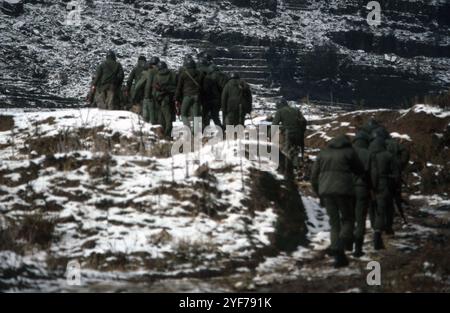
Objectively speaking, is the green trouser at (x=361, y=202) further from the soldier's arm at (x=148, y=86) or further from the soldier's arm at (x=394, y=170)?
the soldier's arm at (x=148, y=86)

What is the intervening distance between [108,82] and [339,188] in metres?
9.76

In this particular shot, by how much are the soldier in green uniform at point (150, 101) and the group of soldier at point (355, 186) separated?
239 inches

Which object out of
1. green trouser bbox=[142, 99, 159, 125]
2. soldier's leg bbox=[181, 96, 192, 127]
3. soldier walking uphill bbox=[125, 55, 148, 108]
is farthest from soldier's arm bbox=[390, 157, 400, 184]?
soldier walking uphill bbox=[125, 55, 148, 108]

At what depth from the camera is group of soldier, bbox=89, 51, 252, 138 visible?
1667 centimetres

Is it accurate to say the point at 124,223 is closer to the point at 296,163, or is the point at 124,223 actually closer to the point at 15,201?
the point at 15,201

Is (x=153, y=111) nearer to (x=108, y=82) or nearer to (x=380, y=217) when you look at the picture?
(x=108, y=82)

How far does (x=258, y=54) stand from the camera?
72.1 m

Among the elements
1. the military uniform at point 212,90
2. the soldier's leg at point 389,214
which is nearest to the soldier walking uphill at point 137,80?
the military uniform at point 212,90

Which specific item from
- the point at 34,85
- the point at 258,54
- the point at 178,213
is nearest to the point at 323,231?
the point at 178,213

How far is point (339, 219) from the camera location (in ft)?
35.1

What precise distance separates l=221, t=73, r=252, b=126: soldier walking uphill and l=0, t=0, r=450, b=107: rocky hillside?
34812 mm

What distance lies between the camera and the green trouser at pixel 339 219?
1054 cm

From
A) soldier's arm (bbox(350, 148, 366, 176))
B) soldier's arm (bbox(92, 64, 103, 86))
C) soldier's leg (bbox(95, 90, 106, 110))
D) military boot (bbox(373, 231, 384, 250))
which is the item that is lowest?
military boot (bbox(373, 231, 384, 250))

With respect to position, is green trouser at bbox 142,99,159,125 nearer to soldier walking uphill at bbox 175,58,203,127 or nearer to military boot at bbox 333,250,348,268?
soldier walking uphill at bbox 175,58,203,127
